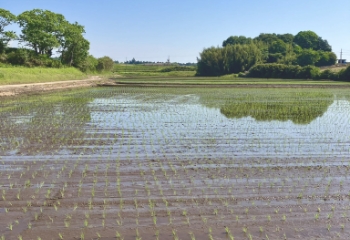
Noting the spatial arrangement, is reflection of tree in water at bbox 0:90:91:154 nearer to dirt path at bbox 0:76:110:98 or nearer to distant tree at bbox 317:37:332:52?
dirt path at bbox 0:76:110:98

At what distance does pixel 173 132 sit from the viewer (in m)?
9.72

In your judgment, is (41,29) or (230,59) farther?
(230,59)

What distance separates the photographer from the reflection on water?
7.59 m

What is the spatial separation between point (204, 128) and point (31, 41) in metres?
30.1

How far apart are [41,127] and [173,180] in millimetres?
6075

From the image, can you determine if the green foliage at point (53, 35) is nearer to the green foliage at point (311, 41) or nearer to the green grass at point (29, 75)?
the green grass at point (29, 75)

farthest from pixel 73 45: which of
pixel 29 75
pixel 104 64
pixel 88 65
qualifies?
pixel 29 75

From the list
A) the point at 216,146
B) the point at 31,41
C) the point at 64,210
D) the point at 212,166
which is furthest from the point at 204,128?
the point at 31,41

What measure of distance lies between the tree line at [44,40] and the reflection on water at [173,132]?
2156cm

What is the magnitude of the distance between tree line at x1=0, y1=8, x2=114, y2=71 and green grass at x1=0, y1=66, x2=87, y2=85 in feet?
10.1

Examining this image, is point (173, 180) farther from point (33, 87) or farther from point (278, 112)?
point (33, 87)

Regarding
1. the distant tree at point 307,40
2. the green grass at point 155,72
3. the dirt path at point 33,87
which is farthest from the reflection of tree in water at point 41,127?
the distant tree at point 307,40

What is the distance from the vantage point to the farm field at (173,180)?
4.02m

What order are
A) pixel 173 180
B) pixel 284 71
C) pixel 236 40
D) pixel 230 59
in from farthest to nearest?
pixel 236 40
pixel 230 59
pixel 284 71
pixel 173 180
